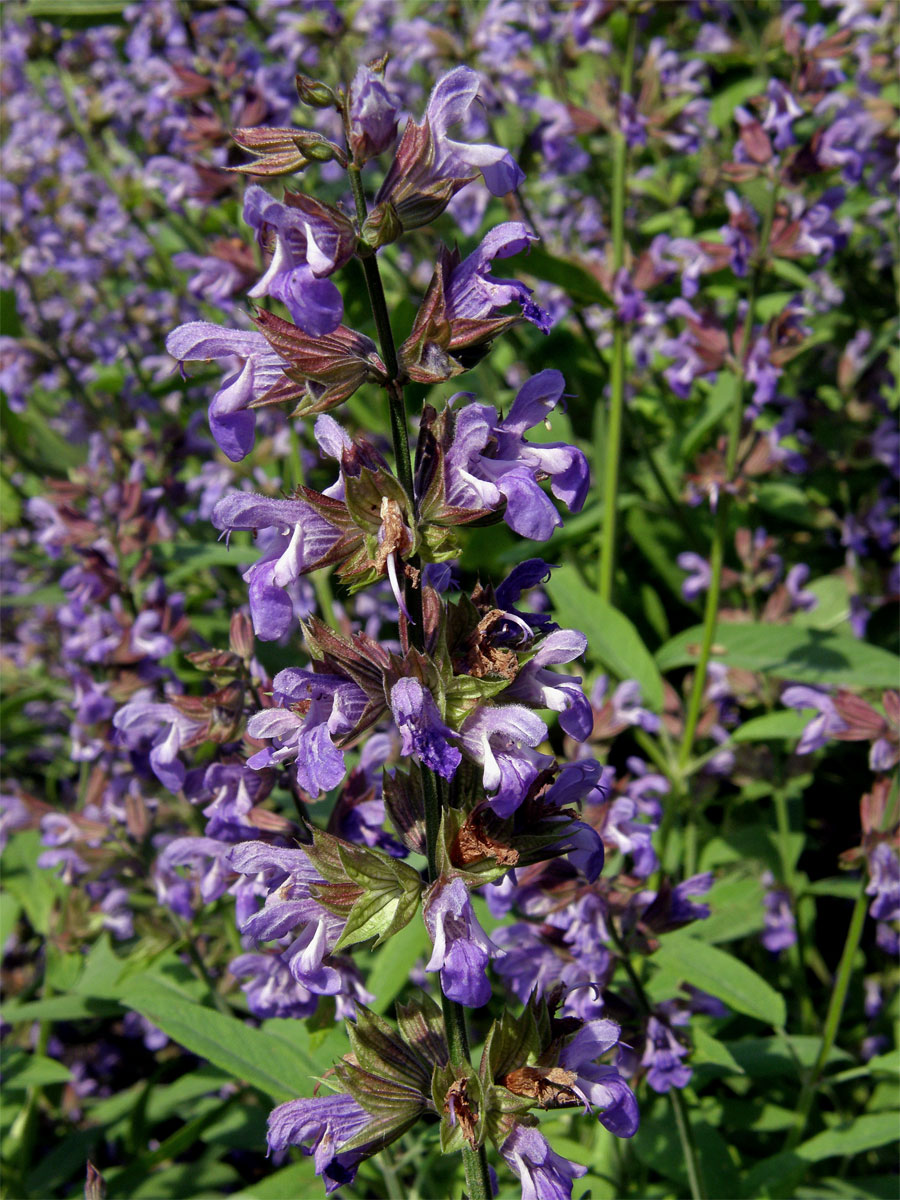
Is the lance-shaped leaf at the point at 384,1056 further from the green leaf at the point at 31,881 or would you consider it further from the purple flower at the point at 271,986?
the green leaf at the point at 31,881

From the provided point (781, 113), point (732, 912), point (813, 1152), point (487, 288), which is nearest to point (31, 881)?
point (732, 912)

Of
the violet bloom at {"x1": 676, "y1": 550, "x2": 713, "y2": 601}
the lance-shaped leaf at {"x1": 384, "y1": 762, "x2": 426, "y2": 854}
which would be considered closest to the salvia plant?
the lance-shaped leaf at {"x1": 384, "y1": 762, "x2": 426, "y2": 854}

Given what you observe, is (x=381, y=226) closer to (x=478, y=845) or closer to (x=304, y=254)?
(x=304, y=254)

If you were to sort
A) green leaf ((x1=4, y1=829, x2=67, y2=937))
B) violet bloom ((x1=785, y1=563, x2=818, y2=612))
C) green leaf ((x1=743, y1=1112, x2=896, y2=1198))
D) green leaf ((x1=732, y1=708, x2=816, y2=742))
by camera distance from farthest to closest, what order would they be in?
violet bloom ((x1=785, y1=563, x2=818, y2=612))
green leaf ((x1=4, y1=829, x2=67, y2=937))
green leaf ((x1=732, y1=708, x2=816, y2=742))
green leaf ((x1=743, y1=1112, x2=896, y2=1198))

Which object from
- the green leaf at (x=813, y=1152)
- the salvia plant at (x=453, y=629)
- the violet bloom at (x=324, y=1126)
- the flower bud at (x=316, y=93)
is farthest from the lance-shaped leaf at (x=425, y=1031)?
the flower bud at (x=316, y=93)

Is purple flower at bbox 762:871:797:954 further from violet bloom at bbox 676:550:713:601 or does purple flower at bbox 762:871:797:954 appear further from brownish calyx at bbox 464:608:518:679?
brownish calyx at bbox 464:608:518:679
